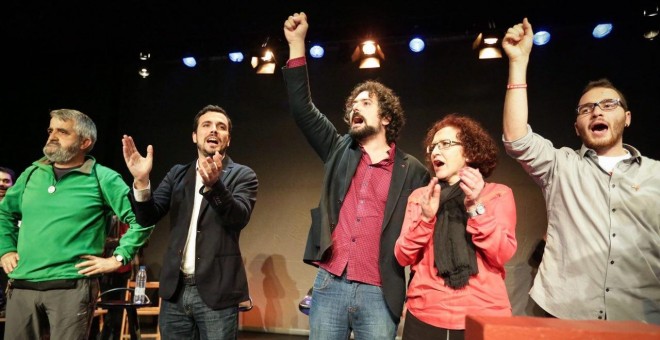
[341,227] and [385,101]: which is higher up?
[385,101]

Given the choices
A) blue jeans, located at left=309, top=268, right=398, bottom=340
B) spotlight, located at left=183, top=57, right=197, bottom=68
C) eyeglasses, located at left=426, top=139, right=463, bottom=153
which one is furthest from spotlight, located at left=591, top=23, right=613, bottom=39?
spotlight, located at left=183, top=57, right=197, bottom=68

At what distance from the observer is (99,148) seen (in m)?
6.12

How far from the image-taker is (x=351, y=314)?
1919 mm

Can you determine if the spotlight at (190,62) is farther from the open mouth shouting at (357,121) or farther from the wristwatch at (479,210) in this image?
the wristwatch at (479,210)

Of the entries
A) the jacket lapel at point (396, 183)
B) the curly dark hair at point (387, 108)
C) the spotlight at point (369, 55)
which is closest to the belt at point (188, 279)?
the jacket lapel at point (396, 183)

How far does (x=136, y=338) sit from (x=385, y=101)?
2173mm

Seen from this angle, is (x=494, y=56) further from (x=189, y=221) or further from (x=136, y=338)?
(x=136, y=338)

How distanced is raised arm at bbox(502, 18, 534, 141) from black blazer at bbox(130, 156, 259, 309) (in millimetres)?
1292

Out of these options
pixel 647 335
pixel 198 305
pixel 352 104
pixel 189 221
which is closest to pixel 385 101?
pixel 352 104

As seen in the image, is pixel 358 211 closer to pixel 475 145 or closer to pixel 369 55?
pixel 475 145

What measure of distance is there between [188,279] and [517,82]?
1740 mm

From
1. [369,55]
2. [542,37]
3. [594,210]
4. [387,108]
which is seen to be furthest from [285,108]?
[594,210]

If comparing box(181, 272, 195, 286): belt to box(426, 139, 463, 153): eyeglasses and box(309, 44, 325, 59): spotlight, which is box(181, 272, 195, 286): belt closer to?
box(426, 139, 463, 153): eyeglasses

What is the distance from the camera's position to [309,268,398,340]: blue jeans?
6.19ft
